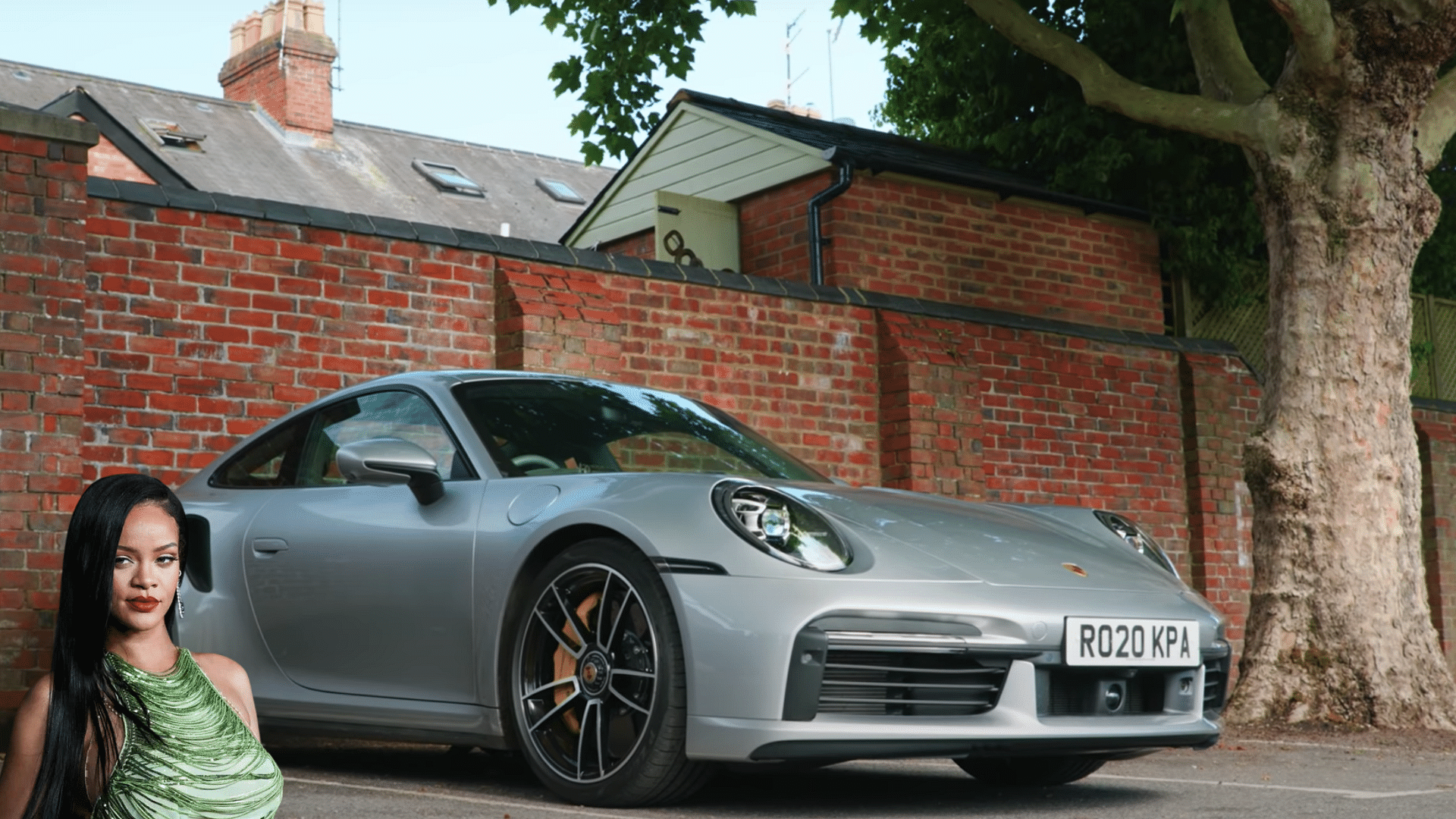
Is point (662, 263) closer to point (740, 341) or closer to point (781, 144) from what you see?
point (740, 341)

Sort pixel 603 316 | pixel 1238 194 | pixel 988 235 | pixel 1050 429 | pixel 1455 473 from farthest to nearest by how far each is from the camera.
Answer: pixel 1455 473 → pixel 1238 194 → pixel 988 235 → pixel 1050 429 → pixel 603 316

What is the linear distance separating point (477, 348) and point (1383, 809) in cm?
557

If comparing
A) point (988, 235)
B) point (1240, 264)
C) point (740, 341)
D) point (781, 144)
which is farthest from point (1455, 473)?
point (740, 341)

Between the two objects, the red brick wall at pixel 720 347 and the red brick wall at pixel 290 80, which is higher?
the red brick wall at pixel 290 80

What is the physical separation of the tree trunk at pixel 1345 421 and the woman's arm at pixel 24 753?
726cm

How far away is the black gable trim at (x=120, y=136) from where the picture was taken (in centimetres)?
2141

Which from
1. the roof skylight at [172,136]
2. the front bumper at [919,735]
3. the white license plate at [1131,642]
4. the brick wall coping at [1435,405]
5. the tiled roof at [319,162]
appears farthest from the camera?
the roof skylight at [172,136]

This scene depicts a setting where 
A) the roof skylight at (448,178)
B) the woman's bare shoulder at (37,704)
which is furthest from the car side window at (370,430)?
the roof skylight at (448,178)

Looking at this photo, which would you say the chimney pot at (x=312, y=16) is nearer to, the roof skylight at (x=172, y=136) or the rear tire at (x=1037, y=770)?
the roof skylight at (x=172, y=136)

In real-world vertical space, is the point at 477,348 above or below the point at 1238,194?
below

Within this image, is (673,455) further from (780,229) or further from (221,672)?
(780,229)

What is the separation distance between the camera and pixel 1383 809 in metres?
4.50

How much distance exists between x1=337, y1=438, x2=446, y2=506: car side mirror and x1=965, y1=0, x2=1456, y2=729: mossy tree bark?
4.93m

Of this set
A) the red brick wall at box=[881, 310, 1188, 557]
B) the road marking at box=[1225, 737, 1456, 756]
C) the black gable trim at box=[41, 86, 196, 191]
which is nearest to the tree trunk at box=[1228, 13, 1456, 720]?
the road marking at box=[1225, 737, 1456, 756]
